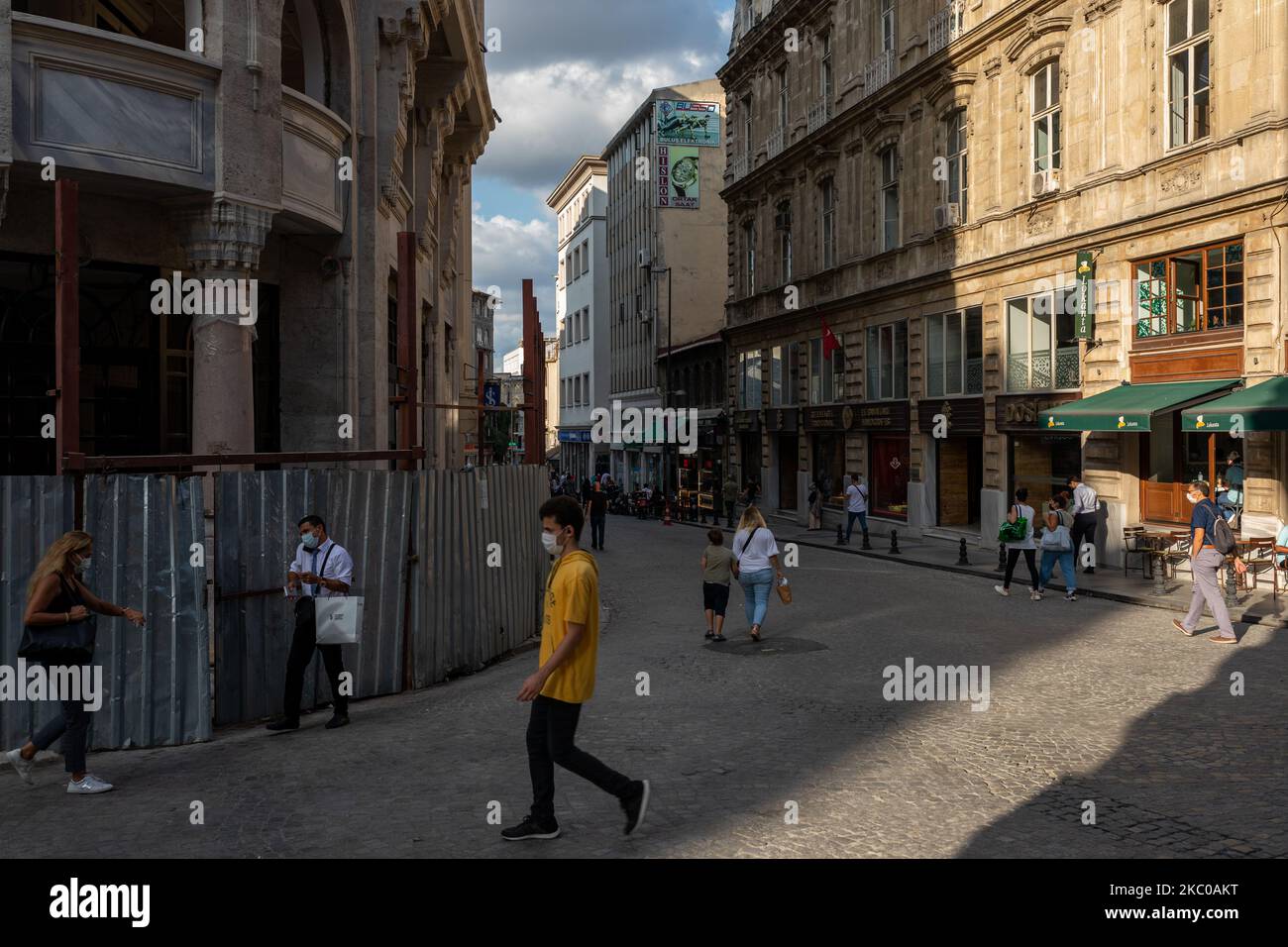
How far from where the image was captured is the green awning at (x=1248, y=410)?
1694 centimetres

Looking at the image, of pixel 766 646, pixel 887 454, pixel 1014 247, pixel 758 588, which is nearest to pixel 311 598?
pixel 766 646

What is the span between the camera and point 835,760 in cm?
792

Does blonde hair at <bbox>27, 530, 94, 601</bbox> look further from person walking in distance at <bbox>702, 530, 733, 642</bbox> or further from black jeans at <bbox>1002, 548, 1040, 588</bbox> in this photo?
black jeans at <bbox>1002, 548, 1040, 588</bbox>

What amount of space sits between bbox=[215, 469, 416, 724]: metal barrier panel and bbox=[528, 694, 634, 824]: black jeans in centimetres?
405

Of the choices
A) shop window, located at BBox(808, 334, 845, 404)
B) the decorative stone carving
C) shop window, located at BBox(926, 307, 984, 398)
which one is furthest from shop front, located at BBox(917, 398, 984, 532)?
the decorative stone carving

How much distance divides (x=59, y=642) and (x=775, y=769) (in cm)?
484

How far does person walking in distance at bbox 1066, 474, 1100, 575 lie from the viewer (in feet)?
69.1

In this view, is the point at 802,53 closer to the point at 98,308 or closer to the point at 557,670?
the point at 98,308

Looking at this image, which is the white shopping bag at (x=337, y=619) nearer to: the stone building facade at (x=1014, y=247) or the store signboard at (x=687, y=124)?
the stone building facade at (x=1014, y=247)

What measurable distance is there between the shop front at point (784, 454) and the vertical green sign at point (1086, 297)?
17717 mm

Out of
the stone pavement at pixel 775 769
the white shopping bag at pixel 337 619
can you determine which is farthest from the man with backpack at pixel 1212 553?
the white shopping bag at pixel 337 619

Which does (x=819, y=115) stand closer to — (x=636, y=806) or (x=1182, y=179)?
(x=1182, y=179)
